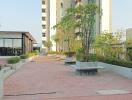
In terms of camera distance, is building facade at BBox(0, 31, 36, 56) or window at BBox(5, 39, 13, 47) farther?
window at BBox(5, 39, 13, 47)

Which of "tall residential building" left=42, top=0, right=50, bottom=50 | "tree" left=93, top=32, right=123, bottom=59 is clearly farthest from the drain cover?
"tall residential building" left=42, top=0, right=50, bottom=50

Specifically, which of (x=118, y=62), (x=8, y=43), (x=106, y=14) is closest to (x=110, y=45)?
(x=118, y=62)

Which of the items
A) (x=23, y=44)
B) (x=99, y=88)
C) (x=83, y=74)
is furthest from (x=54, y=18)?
(x=99, y=88)

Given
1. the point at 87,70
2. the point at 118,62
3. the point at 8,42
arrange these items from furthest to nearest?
1. the point at 8,42
2. the point at 118,62
3. the point at 87,70

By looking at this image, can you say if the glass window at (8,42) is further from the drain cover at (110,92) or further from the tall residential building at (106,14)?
the drain cover at (110,92)

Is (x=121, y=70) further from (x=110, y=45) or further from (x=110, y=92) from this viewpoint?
(x=110, y=45)

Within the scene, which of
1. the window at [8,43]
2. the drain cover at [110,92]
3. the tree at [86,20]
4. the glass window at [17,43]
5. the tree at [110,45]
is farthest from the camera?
the glass window at [17,43]

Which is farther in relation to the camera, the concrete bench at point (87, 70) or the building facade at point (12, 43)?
the building facade at point (12, 43)

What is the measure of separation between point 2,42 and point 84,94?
3942 cm

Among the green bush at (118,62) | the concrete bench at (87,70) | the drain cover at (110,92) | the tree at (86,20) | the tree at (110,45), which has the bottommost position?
the drain cover at (110,92)

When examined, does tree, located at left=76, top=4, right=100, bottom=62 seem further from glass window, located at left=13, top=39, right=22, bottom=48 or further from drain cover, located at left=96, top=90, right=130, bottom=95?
glass window, located at left=13, top=39, right=22, bottom=48

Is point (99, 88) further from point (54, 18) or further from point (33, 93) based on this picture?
point (54, 18)

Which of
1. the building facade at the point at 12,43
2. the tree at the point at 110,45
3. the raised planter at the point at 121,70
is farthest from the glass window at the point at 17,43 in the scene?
the raised planter at the point at 121,70

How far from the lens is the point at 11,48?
50.5 meters
